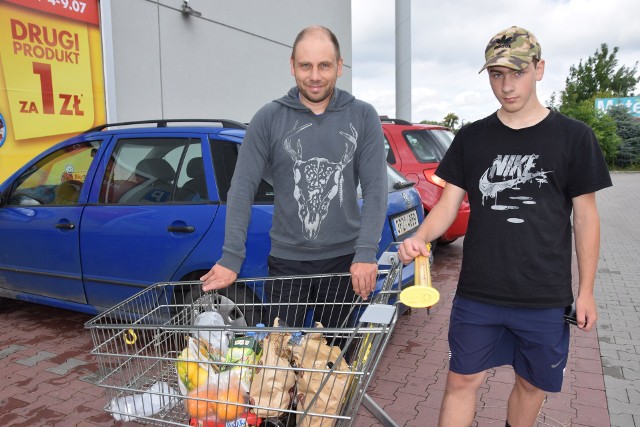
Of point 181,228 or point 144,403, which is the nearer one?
point 144,403

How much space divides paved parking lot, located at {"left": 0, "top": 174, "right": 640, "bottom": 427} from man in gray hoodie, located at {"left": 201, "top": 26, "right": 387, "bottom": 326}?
1.23m

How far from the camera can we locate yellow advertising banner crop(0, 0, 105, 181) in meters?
6.58

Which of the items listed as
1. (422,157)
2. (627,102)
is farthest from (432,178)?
(627,102)

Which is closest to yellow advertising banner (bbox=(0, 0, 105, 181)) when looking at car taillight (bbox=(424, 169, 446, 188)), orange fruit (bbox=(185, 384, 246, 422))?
car taillight (bbox=(424, 169, 446, 188))

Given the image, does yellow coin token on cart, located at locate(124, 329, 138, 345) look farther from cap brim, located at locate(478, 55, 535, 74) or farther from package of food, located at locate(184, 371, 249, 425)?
cap brim, located at locate(478, 55, 535, 74)

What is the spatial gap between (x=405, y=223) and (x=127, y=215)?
80.9 inches

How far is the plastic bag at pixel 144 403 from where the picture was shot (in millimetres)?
1919

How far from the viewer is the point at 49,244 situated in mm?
4191

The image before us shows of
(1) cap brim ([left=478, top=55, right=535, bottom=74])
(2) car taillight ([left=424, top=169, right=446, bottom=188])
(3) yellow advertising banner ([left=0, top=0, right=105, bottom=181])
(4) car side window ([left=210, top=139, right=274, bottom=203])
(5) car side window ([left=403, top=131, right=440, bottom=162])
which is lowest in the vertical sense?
(2) car taillight ([left=424, top=169, right=446, bottom=188])

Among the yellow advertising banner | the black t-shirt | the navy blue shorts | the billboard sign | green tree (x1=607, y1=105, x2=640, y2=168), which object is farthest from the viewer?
the billboard sign

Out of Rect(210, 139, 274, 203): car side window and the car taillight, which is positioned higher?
Rect(210, 139, 274, 203): car side window

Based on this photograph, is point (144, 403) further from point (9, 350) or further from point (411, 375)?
point (9, 350)

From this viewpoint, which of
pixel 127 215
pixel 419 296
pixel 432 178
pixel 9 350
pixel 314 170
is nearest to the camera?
pixel 419 296

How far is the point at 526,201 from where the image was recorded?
2031 millimetres
